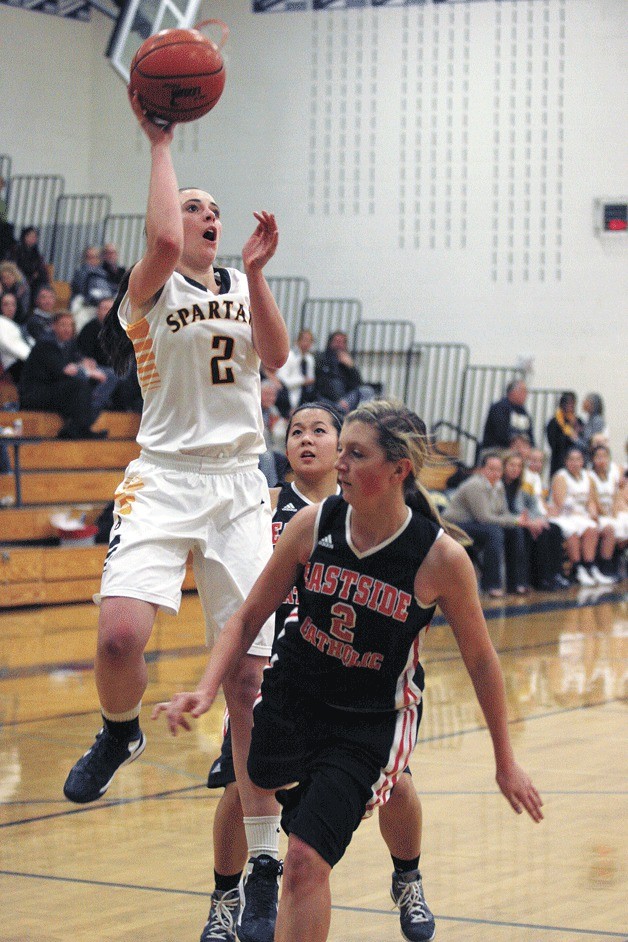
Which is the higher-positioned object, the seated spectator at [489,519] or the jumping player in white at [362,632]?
the jumping player in white at [362,632]

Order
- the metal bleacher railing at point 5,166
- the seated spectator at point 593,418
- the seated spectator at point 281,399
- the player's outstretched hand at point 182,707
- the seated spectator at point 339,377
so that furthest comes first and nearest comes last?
1. the metal bleacher railing at point 5,166
2. the seated spectator at point 593,418
3. the seated spectator at point 339,377
4. the seated spectator at point 281,399
5. the player's outstretched hand at point 182,707

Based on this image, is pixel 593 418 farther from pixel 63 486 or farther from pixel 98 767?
pixel 98 767

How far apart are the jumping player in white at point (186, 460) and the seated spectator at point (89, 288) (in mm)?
9032

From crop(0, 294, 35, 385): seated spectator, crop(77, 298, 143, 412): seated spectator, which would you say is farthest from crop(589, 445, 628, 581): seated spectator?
crop(0, 294, 35, 385): seated spectator

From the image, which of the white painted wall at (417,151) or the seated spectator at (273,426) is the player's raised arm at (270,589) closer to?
the seated spectator at (273,426)

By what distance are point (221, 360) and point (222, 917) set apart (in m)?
1.41

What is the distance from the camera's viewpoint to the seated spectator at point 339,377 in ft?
44.2

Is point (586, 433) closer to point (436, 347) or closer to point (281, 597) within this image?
point (436, 347)

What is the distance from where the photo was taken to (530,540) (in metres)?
12.2

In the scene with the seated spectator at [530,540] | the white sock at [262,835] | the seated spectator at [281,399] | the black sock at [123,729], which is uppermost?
the seated spectator at [281,399]

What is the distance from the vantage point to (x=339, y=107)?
1644cm

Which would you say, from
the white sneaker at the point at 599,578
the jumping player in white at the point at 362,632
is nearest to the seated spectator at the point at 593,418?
the white sneaker at the point at 599,578

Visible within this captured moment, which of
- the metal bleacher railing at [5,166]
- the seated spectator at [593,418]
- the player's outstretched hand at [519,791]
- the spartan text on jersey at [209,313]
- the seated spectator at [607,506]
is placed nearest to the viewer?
the player's outstretched hand at [519,791]

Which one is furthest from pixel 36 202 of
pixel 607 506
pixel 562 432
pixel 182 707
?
pixel 182 707
